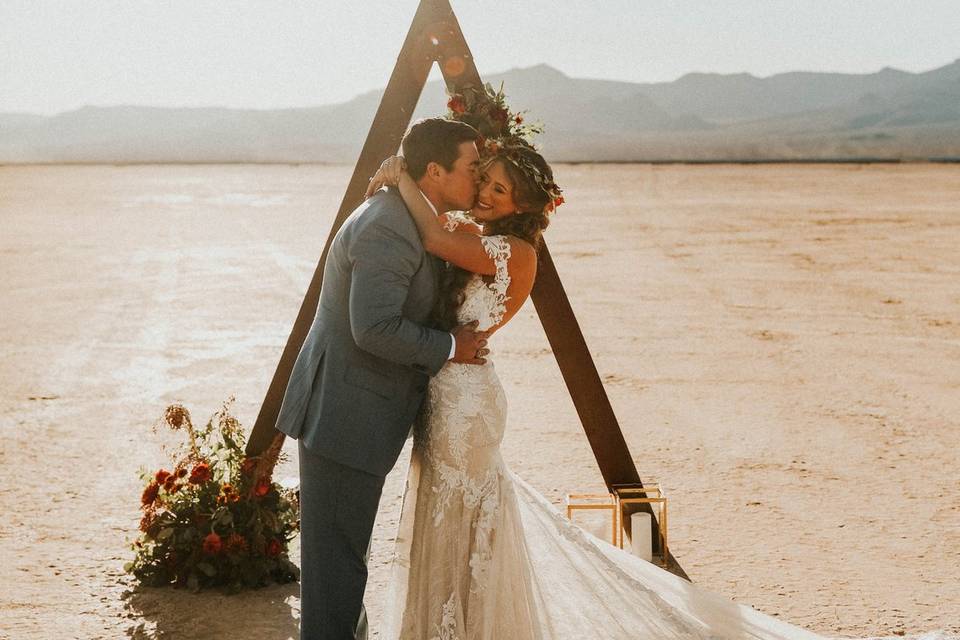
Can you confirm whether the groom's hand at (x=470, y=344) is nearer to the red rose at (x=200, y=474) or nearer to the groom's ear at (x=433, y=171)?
the groom's ear at (x=433, y=171)

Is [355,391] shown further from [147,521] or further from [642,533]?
[642,533]

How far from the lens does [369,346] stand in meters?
3.06

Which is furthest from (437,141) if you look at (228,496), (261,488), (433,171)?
(228,496)

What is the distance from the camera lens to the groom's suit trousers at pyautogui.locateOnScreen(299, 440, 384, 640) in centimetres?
331

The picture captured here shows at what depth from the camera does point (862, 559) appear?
16.6ft

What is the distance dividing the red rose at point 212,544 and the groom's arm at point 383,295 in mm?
1855

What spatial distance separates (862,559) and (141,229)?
2257 centimetres

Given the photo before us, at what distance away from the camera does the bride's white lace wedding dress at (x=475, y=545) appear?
11.3 feet

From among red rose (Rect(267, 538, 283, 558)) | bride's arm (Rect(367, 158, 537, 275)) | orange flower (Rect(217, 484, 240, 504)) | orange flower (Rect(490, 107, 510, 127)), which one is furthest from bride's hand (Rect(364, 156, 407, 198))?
red rose (Rect(267, 538, 283, 558))

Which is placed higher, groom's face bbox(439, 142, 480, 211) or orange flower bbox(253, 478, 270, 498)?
groom's face bbox(439, 142, 480, 211)

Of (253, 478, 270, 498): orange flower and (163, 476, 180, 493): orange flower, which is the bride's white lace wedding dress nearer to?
(253, 478, 270, 498): orange flower

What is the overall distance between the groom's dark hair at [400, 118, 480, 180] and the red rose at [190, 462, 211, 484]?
206cm

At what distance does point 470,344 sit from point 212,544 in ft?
6.45

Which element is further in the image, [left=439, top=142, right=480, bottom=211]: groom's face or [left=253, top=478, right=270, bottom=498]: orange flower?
[left=253, top=478, right=270, bottom=498]: orange flower
